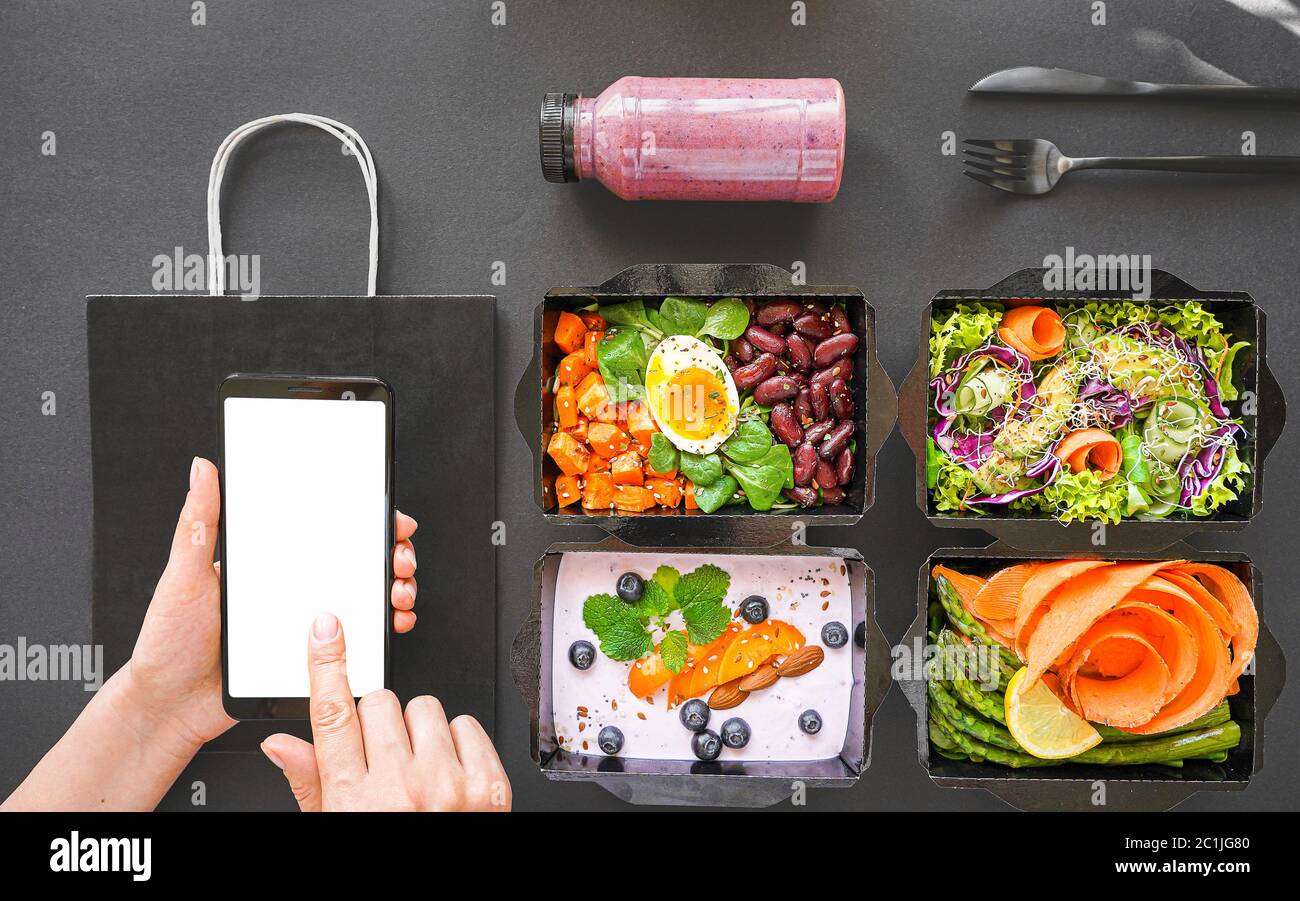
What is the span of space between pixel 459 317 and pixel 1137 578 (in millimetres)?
1458

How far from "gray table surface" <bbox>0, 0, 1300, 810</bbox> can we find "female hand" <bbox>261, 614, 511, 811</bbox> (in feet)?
1.12

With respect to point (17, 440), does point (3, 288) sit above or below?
above

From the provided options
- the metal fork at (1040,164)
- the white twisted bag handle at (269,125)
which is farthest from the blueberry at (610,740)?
the metal fork at (1040,164)

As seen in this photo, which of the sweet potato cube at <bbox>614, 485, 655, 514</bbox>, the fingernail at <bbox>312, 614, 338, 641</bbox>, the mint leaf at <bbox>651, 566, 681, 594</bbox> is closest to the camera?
the fingernail at <bbox>312, 614, 338, 641</bbox>

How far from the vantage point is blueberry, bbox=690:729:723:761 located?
1579mm

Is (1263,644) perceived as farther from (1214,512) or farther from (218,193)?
(218,193)

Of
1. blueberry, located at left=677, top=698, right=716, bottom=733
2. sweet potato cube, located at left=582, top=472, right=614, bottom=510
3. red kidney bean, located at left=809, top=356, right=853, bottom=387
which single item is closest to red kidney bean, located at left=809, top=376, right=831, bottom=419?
red kidney bean, located at left=809, top=356, right=853, bottom=387

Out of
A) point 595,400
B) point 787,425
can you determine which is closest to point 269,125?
point 595,400

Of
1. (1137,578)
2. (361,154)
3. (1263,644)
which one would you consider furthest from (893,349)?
(361,154)

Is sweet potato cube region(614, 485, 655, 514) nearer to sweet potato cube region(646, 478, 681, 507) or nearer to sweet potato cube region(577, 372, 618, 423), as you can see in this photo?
sweet potato cube region(646, 478, 681, 507)

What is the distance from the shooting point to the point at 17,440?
1.75 meters

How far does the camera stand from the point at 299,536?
1532 millimetres

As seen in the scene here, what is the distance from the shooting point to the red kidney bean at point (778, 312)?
1.51 metres

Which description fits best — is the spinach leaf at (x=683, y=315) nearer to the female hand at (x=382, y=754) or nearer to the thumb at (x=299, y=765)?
the female hand at (x=382, y=754)
